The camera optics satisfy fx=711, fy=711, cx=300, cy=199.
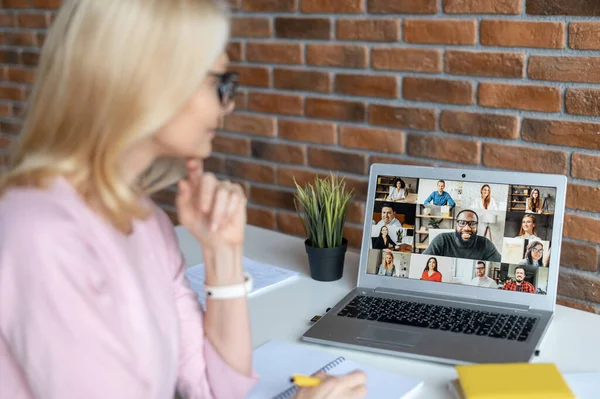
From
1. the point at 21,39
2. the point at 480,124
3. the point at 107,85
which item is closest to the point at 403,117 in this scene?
the point at 480,124

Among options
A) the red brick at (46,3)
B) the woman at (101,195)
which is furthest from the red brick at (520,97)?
the red brick at (46,3)

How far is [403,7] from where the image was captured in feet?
5.83

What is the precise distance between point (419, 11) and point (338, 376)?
3.26 feet

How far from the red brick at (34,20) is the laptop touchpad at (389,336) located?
186cm

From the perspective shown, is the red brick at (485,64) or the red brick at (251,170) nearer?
the red brick at (485,64)

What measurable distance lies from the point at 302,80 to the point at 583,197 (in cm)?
84

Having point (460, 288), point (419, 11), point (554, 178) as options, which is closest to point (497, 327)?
point (460, 288)

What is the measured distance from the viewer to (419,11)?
1755 mm

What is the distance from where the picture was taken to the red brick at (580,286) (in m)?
1.65

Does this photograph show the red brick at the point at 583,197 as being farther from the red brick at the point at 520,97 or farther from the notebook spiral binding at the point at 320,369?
the notebook spiral binding at the point at 320,369

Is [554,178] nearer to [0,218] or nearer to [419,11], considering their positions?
[419,11]

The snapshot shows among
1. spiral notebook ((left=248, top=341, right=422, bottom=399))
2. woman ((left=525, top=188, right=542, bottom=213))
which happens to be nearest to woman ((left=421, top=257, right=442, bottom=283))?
woman ((left=525, top=188, right=542, bottom=213))

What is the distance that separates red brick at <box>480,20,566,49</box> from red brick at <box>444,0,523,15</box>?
2cm

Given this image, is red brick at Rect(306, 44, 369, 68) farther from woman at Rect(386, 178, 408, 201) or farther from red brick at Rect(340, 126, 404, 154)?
woman at Rect(386, 178, 408, 201)
